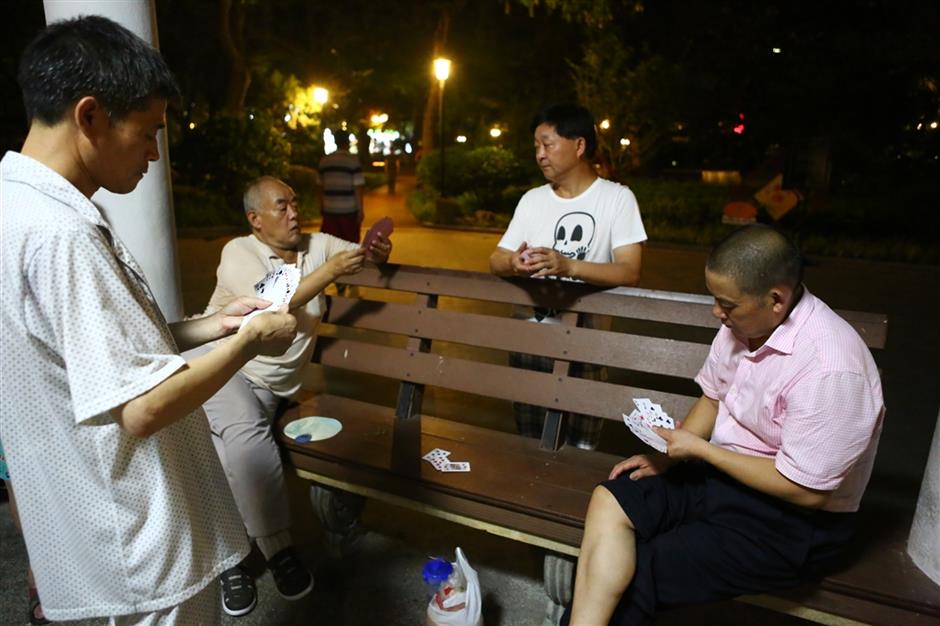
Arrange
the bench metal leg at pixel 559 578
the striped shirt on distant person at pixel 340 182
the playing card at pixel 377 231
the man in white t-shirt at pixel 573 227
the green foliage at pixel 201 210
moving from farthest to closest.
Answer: the green foliage at pixel 201 210, the striped shirt on distant person at pixel 340 182, the playing card at pixel 377 231, the man in white t-shirt at pixel 573 227, the bench metal leg at pixel 559 578

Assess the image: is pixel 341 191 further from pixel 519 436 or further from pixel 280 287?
pixel 280 287

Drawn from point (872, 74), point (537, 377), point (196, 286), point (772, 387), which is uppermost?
point (872, 74)

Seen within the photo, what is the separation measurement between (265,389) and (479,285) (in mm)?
1159

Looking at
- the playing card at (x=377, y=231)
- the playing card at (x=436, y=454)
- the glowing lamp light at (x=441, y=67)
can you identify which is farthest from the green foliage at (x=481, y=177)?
the playing card at (x=436, y=454)

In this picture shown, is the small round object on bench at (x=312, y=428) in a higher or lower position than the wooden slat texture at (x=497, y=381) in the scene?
lower

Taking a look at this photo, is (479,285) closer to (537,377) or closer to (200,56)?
(537,377)

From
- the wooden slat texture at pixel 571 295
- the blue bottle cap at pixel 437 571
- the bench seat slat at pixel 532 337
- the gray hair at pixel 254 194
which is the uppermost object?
the gray hair at pixel 254 194

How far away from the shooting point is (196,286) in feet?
27.6

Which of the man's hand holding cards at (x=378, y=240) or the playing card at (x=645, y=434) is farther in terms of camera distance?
the man's hand holding cards at (x=378, y=240)

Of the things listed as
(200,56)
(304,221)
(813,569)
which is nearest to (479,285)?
(813,569)

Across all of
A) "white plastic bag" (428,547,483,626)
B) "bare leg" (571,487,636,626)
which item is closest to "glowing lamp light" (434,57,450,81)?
"white plastic bag" (428,547,483,626)

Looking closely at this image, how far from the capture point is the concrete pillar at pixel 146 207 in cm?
308

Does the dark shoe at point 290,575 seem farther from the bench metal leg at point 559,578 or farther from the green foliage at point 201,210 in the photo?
the green foliage at point 201,210

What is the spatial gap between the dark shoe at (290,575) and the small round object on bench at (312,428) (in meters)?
0.50
